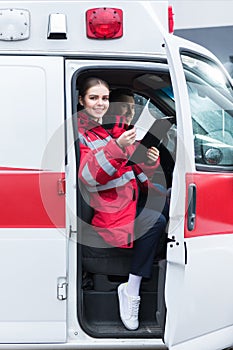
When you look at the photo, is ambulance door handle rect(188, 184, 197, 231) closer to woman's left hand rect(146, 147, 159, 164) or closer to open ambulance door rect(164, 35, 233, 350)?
open ambulance door rect(164, 35, 233, 350)

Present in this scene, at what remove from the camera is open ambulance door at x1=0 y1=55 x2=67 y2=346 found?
12.9 feet

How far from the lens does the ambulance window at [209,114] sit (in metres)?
4.08

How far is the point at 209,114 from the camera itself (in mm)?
4148

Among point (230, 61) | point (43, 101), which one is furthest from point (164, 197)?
point (230, 61)

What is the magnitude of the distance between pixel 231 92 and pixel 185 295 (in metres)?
1.25

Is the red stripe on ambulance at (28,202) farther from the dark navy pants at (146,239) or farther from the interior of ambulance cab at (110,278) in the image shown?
the dark navy pants at (146,239)

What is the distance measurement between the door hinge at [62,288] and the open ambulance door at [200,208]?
57cm

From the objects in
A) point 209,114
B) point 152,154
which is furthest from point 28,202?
point 209,114

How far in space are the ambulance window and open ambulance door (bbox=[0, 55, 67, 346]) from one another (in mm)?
742

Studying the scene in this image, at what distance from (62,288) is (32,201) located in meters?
Result: 0.50

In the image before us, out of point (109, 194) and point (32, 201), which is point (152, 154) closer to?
point (109, 194)

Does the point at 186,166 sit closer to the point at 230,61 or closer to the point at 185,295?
the point at 185,295

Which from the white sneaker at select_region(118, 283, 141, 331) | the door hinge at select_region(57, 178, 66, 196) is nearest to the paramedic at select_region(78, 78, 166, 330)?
the white sneaker at select_region(118, 283, 141, 331)

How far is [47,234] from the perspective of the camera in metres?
3.93
